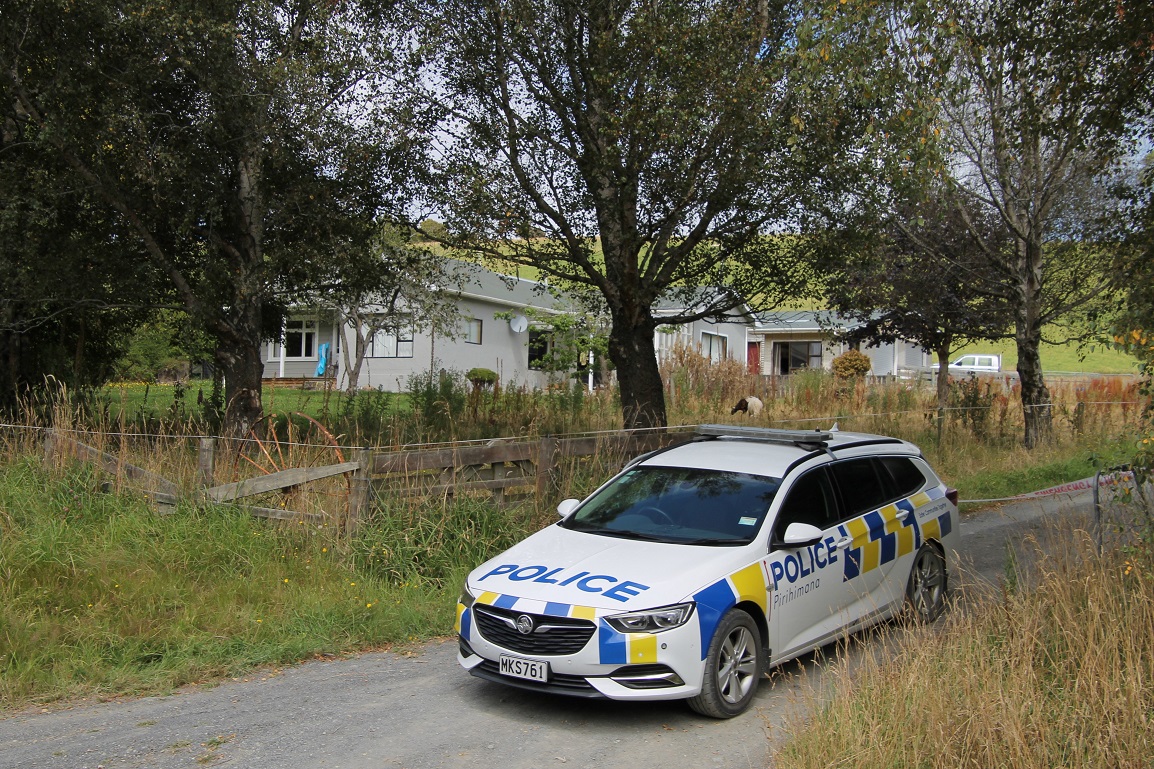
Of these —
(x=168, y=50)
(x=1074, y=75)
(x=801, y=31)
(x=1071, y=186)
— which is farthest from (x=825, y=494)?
(x=1071, y=186)

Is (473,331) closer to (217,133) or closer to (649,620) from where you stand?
(217,133)

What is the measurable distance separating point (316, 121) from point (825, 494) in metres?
8.30

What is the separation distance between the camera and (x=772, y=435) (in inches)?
311

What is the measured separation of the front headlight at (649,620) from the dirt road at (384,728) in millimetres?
609

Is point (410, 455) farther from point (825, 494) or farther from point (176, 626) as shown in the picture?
point (825, 494)

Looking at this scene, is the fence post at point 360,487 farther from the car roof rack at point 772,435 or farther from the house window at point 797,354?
the house window at point 797,354

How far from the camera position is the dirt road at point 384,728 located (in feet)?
17.3

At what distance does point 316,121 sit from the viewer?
1234cm

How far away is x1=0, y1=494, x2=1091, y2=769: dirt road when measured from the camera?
5.27 meters

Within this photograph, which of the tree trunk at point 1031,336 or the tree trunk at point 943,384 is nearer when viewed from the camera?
the tree trunk at point 1031,336

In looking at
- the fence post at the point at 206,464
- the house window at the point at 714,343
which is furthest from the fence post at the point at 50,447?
the house window at the point at 714,343

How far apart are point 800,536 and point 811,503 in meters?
0.72

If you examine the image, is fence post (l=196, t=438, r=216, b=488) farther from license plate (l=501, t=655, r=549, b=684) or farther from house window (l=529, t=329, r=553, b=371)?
house window (l=529, t=329, r=553, b=371)

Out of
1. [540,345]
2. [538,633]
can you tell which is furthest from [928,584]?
[540,345]
